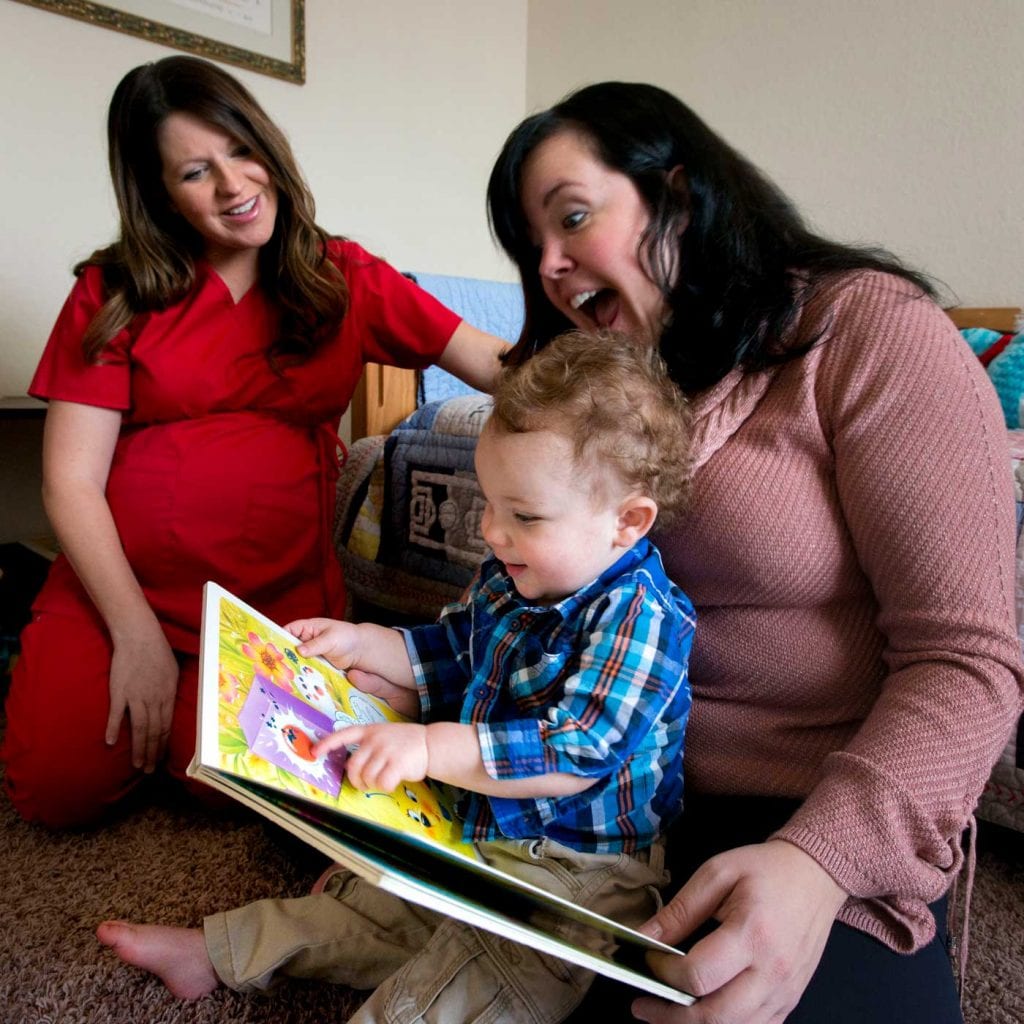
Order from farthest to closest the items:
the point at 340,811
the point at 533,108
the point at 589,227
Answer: the point at 533,108
the point at 589,227
the point at 340,811

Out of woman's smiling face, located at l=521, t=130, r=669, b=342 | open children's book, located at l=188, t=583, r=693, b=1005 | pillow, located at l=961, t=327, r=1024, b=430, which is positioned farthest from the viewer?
pillow, located at l=961, t=327, r=1024, b=430

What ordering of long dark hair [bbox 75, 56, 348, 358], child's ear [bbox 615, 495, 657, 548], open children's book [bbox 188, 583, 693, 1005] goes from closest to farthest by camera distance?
open children's book [bbox 188, 583, 693, 1005], child's ear [bbox 615, 495, 657, 548], long dark hair [bbox 75, 56, 348, 358]

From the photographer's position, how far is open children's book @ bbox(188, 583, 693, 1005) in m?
0.46

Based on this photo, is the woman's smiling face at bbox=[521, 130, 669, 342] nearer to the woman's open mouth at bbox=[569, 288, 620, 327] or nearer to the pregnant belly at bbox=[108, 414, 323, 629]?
the woman's open mouth at bbox=[569, 288, 620, 327]

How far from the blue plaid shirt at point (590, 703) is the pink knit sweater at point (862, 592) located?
0.07m

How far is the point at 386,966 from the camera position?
2.63ft

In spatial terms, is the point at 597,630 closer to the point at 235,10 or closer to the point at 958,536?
the point at 958,536

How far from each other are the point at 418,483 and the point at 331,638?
2.40ft

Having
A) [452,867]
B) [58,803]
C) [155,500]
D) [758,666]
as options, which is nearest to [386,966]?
[452,867]

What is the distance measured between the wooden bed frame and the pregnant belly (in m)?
0.51

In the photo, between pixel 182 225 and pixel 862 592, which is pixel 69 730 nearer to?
pixel 182 225

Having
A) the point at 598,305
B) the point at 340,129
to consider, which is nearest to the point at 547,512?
the point at 598,305

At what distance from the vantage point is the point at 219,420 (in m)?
1.18

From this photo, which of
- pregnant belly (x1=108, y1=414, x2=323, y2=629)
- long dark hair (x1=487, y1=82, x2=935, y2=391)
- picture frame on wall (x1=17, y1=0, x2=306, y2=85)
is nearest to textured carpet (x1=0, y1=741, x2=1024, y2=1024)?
pregnant belly (x1=108, y1=414, x2=323, y2=629)
